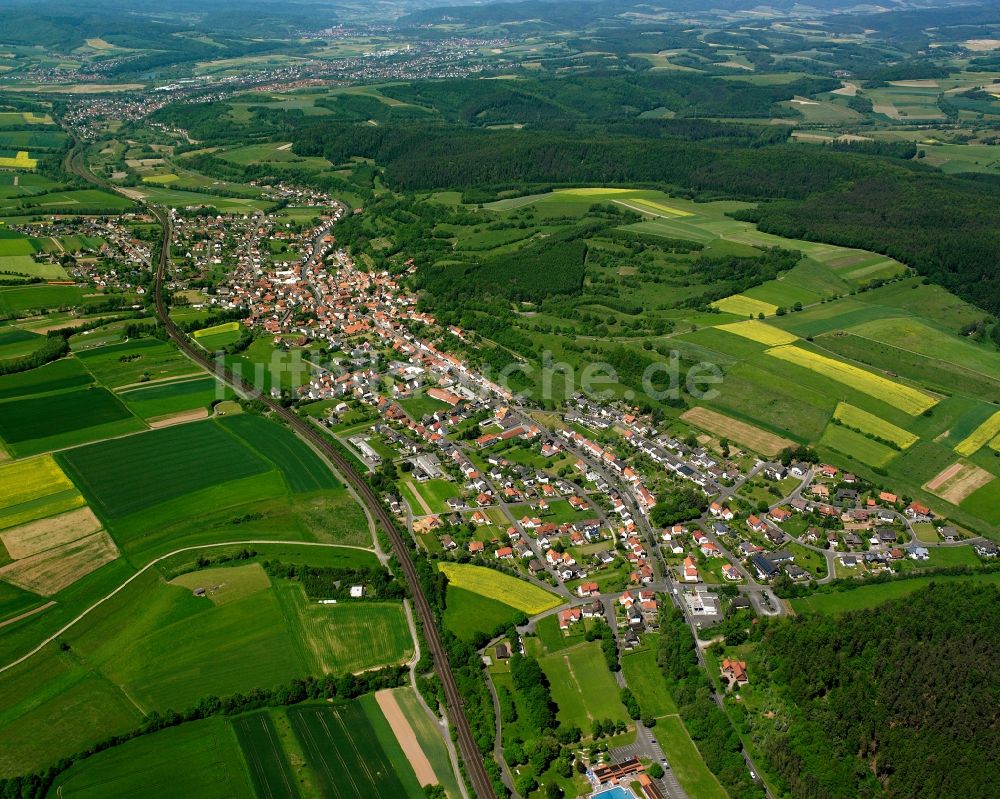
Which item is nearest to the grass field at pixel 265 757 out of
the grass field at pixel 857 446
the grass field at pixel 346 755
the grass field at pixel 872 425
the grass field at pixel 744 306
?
the grass field at pixel 346 755

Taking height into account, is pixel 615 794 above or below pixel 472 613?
above

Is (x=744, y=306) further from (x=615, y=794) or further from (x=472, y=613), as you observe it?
(x=615, y=794)

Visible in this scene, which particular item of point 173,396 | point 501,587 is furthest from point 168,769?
point 173,396

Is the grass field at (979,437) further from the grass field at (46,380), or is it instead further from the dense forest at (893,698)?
the grass field at (46,380)

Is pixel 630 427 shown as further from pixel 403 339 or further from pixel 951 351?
pixel 951 351

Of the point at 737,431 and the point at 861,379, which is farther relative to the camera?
the point at 861,379
